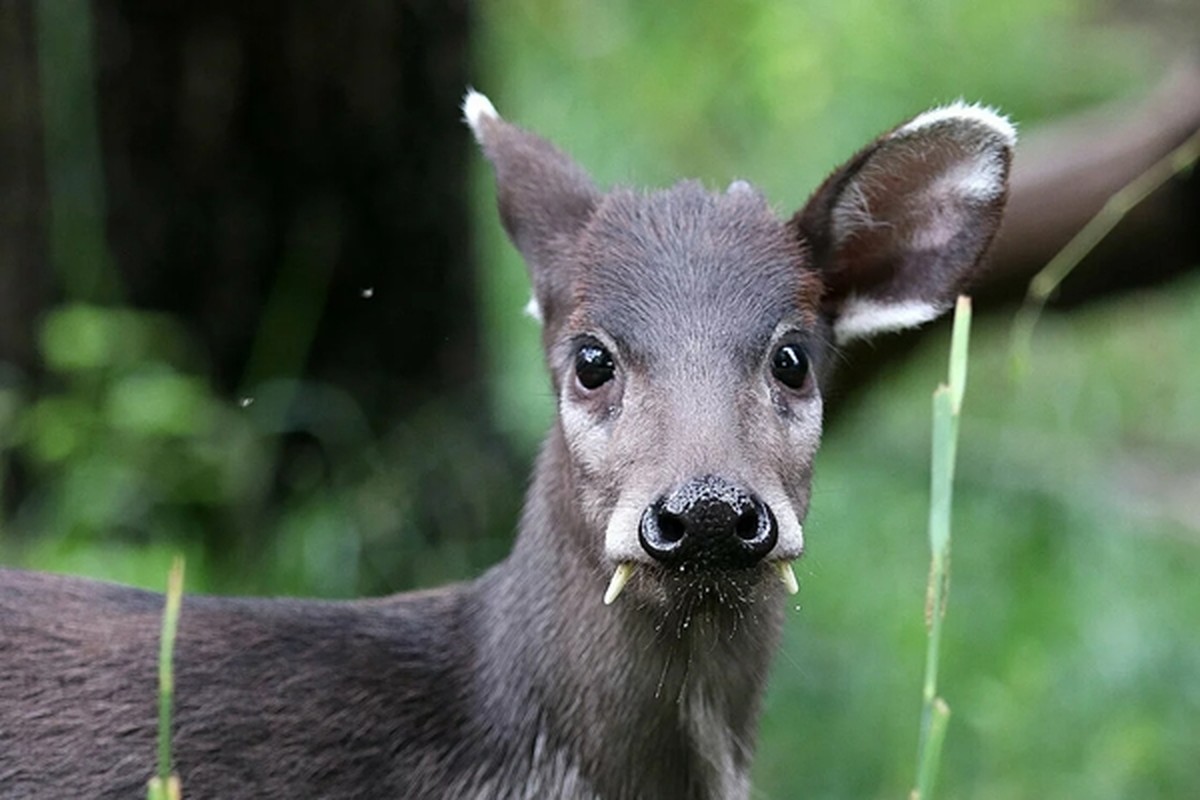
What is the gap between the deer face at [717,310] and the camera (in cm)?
388

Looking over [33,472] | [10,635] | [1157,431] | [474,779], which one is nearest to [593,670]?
[474,779]

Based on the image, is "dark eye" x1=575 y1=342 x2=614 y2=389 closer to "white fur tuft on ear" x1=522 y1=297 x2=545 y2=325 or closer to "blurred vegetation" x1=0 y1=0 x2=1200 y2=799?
"white fur tuft on ear" x1=522 y1=297 x2=545 y2=325

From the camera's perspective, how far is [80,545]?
20.7 ft

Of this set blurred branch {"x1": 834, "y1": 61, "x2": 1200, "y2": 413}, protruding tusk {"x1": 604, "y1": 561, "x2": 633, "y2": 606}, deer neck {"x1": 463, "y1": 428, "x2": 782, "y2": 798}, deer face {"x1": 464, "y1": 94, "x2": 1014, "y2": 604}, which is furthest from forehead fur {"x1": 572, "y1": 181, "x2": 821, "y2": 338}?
blurred branch {"x1": 834, "y1": 61, "x2": 1200, "y2": 413}

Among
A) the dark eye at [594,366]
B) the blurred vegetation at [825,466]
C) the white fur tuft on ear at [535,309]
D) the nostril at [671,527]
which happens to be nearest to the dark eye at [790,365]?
the dark eye at [594,366]

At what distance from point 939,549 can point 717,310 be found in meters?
0.62

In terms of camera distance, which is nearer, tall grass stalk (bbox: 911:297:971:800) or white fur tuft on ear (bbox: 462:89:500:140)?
tall grass stalk (bbox: 911:297:971:800)

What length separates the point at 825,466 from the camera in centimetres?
824

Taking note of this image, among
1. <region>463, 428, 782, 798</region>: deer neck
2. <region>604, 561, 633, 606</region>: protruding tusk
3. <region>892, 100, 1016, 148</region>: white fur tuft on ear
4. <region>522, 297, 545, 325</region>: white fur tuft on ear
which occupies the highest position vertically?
<region>892, 100, 1016, 148</region>: white fur tuft on ear

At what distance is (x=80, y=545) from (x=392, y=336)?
1292 millimetres

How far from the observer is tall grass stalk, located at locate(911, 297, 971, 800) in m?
3.82

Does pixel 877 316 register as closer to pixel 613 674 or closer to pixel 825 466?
pixel 613 674

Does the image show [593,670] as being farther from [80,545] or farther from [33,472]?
[33,472]

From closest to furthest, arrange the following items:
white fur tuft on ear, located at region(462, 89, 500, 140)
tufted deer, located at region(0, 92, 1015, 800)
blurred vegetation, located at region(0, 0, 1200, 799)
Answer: tufted deer, located at region(0, 92, 1015, 800)
white fur tuft on ear, located at region(462, 89, 500, 140)
blurred vegetation, located at region(0, 0, 1200, 799)
